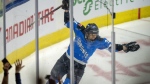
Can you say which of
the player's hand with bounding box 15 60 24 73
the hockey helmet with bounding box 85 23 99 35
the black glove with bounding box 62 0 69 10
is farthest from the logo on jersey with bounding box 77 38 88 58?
the player's hand with bounding box 15 60 24 73

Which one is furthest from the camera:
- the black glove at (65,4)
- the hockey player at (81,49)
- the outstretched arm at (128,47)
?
the outstretched arm at (128,47)

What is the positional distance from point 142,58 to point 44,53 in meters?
0.94

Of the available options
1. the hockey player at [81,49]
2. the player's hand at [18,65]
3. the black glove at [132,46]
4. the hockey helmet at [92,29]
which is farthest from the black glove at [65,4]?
the black glove at [132,46]

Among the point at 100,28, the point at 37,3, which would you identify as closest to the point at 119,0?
the point at 100,28

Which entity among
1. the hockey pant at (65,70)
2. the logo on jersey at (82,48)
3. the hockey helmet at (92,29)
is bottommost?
the hockey pant at (65,70)

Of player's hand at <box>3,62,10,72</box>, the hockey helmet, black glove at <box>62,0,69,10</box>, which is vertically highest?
black glove at <box>62,0,69,10</box>

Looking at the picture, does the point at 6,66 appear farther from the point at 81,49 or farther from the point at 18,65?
the point at 81,49

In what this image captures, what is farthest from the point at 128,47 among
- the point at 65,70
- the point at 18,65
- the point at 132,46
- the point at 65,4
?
the point at 18,65

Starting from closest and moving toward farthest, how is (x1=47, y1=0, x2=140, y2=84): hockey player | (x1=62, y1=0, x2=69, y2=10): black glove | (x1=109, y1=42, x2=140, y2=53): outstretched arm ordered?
(x1=62, y1=0, x2=69, y2=10): black glove
(x1=47, y1=0, x2=140, y2=84): hockey player
(x1=109, y1=42, x2=140, y2=53): outstretched arm

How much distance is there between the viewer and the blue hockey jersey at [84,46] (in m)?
2.76

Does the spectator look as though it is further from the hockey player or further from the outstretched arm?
the outstretched arm

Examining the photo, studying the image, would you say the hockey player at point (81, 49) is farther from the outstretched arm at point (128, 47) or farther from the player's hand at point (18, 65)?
the player's hand at point (18, 65)

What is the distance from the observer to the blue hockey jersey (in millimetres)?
2756

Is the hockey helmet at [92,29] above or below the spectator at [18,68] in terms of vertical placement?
above
